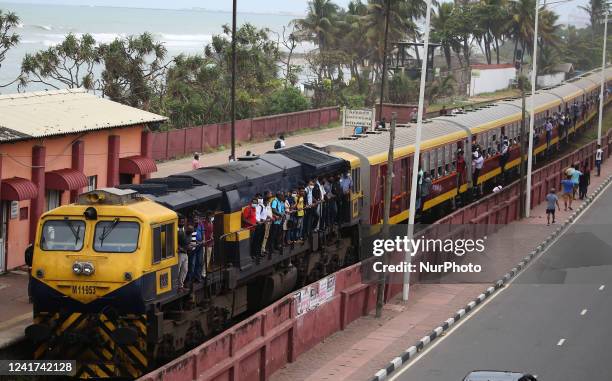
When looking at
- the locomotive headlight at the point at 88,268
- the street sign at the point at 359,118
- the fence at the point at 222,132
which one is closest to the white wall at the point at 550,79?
the fence at the point at 222,132

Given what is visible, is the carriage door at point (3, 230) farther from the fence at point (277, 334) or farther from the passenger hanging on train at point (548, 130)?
the passenger hanging on train at point (548, 130)

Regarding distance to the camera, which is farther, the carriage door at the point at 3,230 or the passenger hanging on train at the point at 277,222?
the carriage door at the point at 3,230

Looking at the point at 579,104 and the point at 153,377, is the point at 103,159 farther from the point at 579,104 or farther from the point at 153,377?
the point at 579,104

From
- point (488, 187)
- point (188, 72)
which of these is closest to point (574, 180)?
point (488, 187)

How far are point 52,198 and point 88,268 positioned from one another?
419 inches

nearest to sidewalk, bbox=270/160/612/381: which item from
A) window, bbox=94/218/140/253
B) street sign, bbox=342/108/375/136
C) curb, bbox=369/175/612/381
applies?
curb, bbox=369/175/612/381

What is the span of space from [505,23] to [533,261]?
77406 mm

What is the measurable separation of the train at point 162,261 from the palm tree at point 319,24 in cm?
5993

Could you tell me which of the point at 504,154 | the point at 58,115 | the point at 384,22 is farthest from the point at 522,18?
the point at 58,115

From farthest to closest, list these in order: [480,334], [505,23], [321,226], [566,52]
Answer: [566,52] < [505,23] < [321,226] < [480,334]

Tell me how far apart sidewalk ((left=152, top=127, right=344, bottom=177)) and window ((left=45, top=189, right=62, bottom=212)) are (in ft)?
42.2

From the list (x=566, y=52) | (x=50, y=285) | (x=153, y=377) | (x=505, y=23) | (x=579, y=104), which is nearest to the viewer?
(x=153, y=377)

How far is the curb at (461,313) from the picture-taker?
21.4m

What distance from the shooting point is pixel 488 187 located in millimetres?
45812
